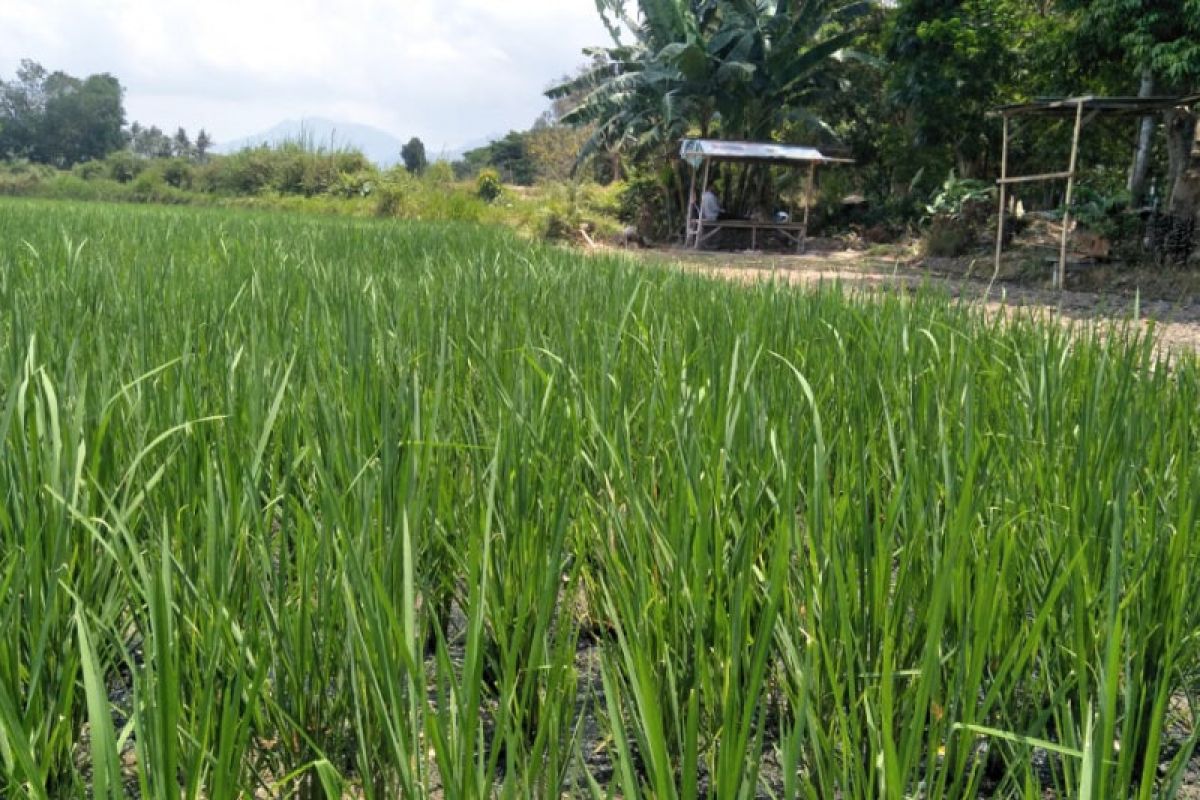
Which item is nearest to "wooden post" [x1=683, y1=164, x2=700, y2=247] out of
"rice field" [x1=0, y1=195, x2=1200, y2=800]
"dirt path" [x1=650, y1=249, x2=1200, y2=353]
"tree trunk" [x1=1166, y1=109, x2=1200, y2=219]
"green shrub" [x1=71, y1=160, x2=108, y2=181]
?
"dirt path" [x1=650, y1=249, x2=1200, y2=353]

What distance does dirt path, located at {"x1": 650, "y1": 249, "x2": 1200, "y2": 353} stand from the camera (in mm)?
3486

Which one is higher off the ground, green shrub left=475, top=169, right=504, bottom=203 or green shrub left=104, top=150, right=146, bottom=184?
green shrub left=104, top=150, right=146, bottom=184

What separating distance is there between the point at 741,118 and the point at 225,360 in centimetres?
1478

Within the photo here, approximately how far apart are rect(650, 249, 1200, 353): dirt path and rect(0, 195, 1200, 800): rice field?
2.89 feet

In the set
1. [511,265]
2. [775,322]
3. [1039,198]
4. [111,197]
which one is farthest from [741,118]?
[111,197]

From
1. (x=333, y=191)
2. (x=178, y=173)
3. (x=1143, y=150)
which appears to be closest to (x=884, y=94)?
(x=1143, y=150)

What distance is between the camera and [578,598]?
1219 millimetres

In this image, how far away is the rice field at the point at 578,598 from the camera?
588mm

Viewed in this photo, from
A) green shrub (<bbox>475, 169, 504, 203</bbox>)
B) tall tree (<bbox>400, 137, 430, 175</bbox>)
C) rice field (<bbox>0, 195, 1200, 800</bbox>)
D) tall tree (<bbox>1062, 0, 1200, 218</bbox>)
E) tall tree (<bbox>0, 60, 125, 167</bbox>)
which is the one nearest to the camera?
rice field (<bbox>0, 195, 1200, 800</bbox>)

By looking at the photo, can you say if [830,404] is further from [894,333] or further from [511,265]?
[511,265]

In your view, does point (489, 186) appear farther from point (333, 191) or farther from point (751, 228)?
point (751, 228)

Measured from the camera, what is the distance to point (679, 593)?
2.74ft

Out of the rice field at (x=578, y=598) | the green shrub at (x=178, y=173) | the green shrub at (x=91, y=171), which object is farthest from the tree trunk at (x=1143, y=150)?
the green shrub at (x=91, y=171)

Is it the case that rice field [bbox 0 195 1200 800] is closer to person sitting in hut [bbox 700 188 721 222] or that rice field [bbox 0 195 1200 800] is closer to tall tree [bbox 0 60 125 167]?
person sitting in hut [bbox 700 188 721 222]
